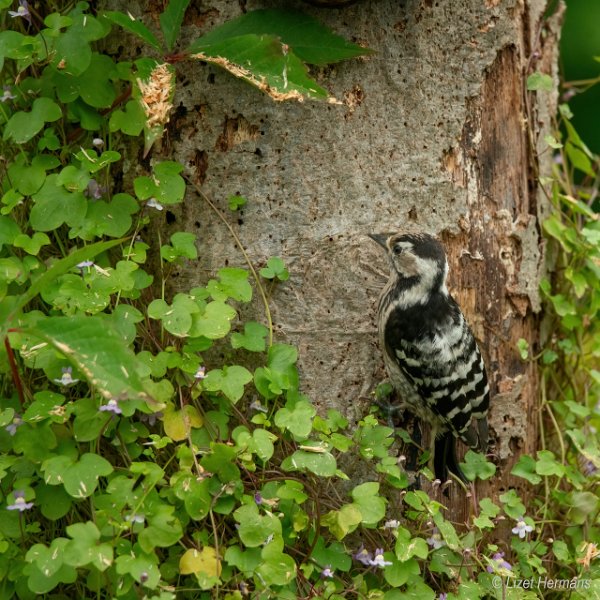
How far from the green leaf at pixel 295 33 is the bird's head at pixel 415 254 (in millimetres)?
638

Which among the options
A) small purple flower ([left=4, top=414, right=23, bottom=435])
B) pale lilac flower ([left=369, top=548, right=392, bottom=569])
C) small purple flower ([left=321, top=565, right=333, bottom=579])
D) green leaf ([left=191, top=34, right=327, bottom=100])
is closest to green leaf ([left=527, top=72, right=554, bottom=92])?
green leaf ([left=191, top=34, right=327, bottom=100])

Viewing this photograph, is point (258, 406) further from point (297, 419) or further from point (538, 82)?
point (538, 82)

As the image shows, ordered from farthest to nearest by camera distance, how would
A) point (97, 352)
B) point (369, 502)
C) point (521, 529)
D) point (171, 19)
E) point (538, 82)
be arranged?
point (538, 82) < point (521, 529) < point (171, 19) < point (369, 502) < point (97, 352)

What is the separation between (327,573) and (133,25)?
1.82 metres

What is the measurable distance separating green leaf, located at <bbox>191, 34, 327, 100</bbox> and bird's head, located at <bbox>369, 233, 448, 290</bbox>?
1.86 ft

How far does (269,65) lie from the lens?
2975mm

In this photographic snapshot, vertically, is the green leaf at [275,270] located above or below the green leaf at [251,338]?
above

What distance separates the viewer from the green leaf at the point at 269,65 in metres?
2.96

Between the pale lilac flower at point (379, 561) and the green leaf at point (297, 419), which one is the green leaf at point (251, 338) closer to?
the green leaf at point (297, 419)

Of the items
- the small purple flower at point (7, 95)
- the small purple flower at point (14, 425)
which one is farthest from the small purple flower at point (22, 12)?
the small purple flower at point (14, 425)

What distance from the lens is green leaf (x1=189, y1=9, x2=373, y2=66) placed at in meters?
3.03

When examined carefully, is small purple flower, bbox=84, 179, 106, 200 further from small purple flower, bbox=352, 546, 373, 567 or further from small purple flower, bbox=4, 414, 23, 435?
small purple flower, bbox=352, 546, 373, 567

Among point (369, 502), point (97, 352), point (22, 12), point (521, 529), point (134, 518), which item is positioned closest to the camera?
point (97, 352)

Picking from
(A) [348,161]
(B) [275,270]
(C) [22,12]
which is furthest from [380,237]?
(C) [22,12]
